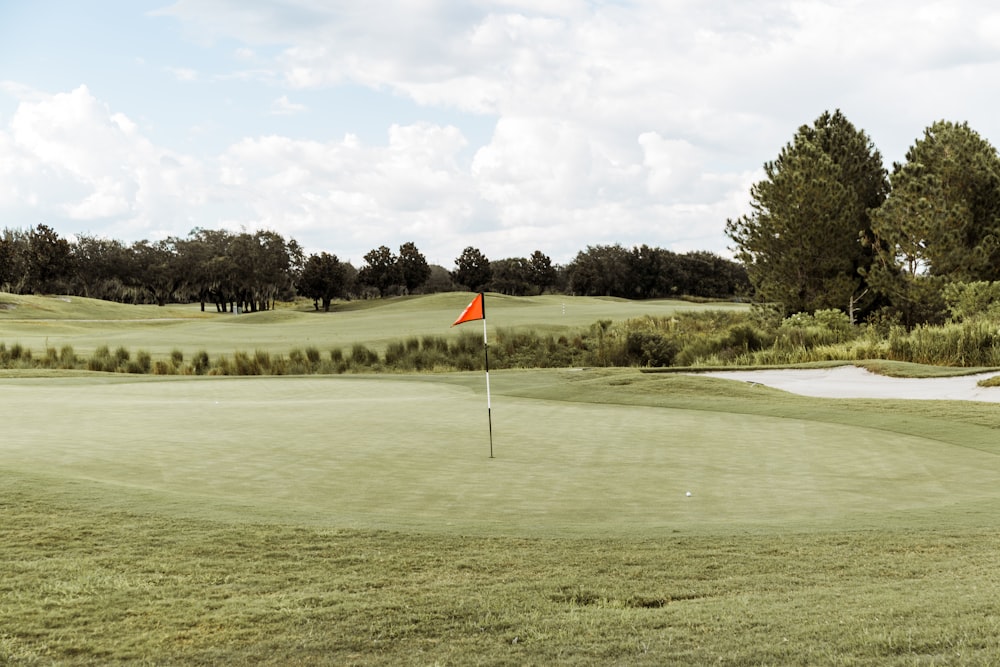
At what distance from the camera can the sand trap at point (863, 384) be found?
15.9 meters

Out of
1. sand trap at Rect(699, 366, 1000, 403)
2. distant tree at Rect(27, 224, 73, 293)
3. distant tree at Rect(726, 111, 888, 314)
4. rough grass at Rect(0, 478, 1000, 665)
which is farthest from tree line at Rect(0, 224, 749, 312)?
rough grass at Rect(0, 478, 1000, 665)

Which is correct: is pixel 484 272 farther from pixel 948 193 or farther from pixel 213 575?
pixel 213 575

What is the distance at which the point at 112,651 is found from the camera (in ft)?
11.6

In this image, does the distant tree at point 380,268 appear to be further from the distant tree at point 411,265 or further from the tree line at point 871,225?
the tree line at point 871,225

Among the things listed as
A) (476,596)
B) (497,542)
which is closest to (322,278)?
(497,542)

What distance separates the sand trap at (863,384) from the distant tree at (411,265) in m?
72.2

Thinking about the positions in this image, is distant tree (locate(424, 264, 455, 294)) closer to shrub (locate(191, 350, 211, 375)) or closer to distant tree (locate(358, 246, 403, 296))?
distant tree (locate(358, 246, 403, 296))

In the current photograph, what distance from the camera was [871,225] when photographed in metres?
29.4

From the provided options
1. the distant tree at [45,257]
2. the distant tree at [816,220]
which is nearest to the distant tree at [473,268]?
the distant tree at [45,257]

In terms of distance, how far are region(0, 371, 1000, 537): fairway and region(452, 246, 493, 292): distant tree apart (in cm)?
8076

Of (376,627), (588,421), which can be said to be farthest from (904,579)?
(588,421)

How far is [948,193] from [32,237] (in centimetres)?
8073

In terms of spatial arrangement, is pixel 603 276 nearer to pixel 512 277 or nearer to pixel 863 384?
pixel 512 277

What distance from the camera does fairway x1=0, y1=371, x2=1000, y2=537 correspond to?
629cm
